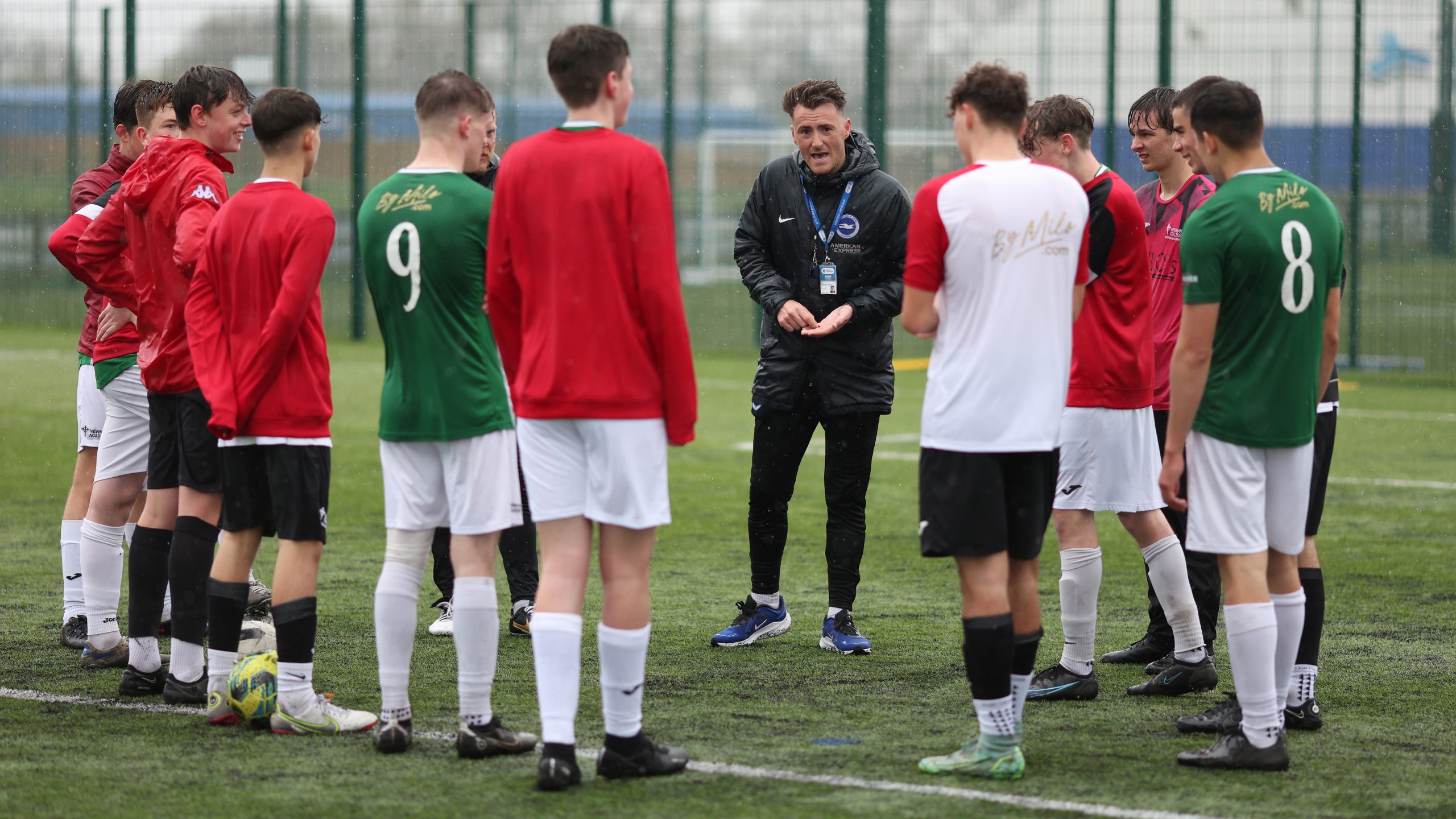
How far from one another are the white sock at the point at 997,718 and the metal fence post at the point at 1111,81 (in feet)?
41.5

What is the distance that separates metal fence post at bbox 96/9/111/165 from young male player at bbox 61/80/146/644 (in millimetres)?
14006

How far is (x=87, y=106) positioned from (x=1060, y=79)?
39.6ft

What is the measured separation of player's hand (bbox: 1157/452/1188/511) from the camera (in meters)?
4.40

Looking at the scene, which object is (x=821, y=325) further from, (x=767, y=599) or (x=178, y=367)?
(x=178, y=367)

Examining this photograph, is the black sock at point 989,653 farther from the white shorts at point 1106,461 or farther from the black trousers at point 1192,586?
the black trousers at point 1192,586

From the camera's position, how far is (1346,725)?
16.0 ft

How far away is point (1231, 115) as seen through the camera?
437 centimetres

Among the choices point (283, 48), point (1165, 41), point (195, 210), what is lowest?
point (195, 210)

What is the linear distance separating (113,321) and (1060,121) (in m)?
3.46

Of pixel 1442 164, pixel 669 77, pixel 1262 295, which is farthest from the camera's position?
pixel 669 77

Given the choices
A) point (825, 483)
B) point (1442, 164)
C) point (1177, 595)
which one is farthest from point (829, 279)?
point (1442, 164)

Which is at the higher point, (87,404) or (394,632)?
(87,404)

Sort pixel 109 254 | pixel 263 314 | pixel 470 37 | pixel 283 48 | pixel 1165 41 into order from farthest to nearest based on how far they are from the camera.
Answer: pixel 283 48 < pixel 470 37 < pixel 1165 41 < pixel 109 254 < pixel 263 314

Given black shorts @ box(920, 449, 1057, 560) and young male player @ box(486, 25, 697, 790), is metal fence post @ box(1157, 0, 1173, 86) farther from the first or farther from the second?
young male player @ box(486, 25, 697, 790)
